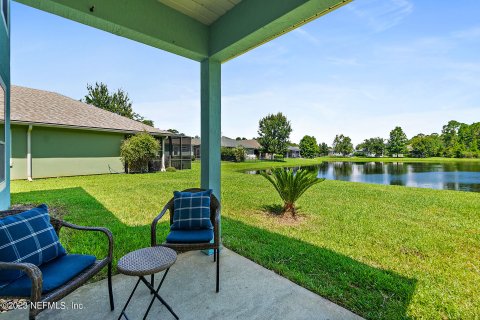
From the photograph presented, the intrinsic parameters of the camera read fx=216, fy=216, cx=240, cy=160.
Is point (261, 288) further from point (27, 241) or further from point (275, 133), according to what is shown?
point (275, 133)

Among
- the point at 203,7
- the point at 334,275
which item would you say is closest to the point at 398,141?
the point at 334,275

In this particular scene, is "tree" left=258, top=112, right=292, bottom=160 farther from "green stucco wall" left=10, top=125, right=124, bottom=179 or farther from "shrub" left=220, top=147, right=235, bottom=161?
"green stucco wall" left=10, top=125, right=124, bottom=179

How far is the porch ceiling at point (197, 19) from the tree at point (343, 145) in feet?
246

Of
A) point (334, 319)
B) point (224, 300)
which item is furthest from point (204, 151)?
point (334, 319)

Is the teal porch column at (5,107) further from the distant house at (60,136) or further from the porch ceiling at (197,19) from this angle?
the distant house at (60,136)

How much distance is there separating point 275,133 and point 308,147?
66.9 ft

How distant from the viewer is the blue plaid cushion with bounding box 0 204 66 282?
1.50 metres

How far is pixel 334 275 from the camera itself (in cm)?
250

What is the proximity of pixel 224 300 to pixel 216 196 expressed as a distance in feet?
4.34

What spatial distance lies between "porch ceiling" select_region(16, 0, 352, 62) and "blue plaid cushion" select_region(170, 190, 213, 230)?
1873 mm

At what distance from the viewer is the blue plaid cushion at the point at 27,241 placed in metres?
1.50

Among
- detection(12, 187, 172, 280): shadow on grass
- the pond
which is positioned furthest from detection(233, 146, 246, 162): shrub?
detection(12, 187, 172, 280): shadow on grass

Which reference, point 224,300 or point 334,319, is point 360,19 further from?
point 224,300

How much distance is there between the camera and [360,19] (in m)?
3.90
